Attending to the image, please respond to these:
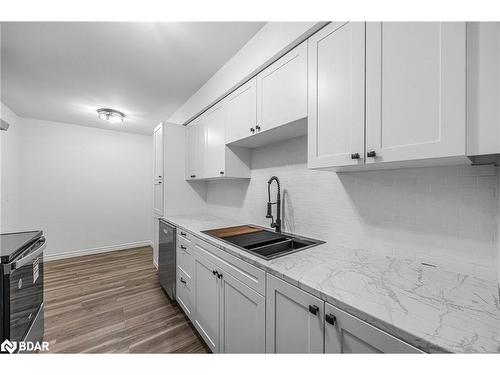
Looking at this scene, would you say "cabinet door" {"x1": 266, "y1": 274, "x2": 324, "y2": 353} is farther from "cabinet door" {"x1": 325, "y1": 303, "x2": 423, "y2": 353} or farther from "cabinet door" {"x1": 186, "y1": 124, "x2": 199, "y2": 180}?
"cabinet door" {"x1": 186, "y1": 124, "x2": 199, "y2": 180}

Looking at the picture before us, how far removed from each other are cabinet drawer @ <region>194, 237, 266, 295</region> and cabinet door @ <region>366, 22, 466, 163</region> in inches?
32.7

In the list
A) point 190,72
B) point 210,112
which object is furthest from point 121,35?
point 210,112

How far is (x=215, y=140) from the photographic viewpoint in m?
2.30

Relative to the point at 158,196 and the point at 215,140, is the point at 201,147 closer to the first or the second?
the point at 215,140

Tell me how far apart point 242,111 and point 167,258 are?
189 centimetres

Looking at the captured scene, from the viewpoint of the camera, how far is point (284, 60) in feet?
4.72

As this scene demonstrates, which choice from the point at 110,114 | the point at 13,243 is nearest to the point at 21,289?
the point at 13,243

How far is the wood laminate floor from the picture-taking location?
1673 mm

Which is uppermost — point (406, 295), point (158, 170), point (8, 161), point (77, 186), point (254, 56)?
point (254, 56)

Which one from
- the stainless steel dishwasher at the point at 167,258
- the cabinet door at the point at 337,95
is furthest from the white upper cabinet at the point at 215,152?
the cabinet door at the point at 337,95

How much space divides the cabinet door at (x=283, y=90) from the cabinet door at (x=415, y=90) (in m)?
0.41

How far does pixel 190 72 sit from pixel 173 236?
6.01 feet

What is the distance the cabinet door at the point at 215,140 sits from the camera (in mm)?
2170

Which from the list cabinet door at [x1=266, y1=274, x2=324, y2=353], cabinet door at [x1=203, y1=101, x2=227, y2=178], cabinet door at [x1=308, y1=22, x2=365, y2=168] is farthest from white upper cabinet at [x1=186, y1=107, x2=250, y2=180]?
cabinet door at [x1=266, y1=274, x2=324, y2=353]
